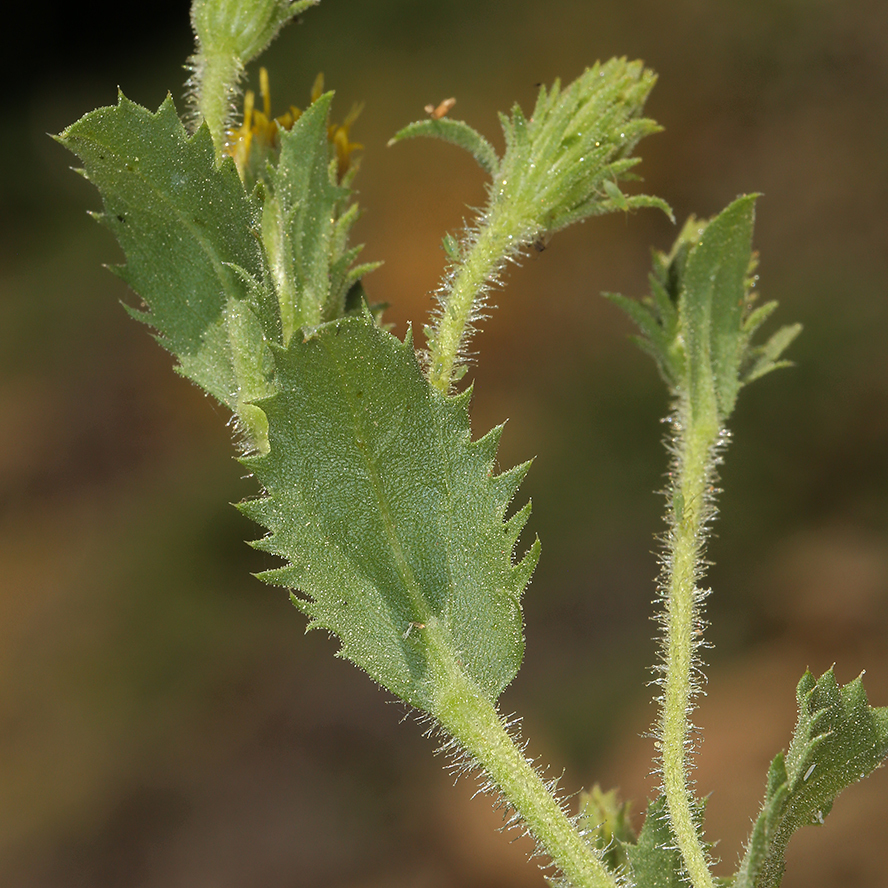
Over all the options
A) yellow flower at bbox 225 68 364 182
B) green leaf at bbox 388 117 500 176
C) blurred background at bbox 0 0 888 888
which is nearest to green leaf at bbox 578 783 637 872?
green leaf at bbox 388 117 500 176

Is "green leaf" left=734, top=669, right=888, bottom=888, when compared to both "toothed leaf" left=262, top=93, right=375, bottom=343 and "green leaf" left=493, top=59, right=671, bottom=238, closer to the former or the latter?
"green leaf" left=493, top=59, right=671, bottom=238

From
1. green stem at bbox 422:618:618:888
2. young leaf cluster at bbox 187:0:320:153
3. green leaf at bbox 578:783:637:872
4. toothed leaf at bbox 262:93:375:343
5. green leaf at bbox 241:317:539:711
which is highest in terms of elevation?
young leaf cluster at bbox 187:0:320:153

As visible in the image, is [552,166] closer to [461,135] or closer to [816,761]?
[461,135]

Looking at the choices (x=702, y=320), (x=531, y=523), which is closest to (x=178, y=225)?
(x=702, y=320)

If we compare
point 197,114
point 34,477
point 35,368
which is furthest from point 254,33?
point 35,368

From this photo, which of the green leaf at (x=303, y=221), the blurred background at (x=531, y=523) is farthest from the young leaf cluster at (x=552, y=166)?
the blurred background at (x=531, y=523)

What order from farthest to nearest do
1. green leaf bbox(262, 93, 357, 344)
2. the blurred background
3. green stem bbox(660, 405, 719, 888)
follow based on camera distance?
the blurred background < green leaf bbox(262, 93, 357, 344) < green stem bbox(660, 405, 719, 888)
